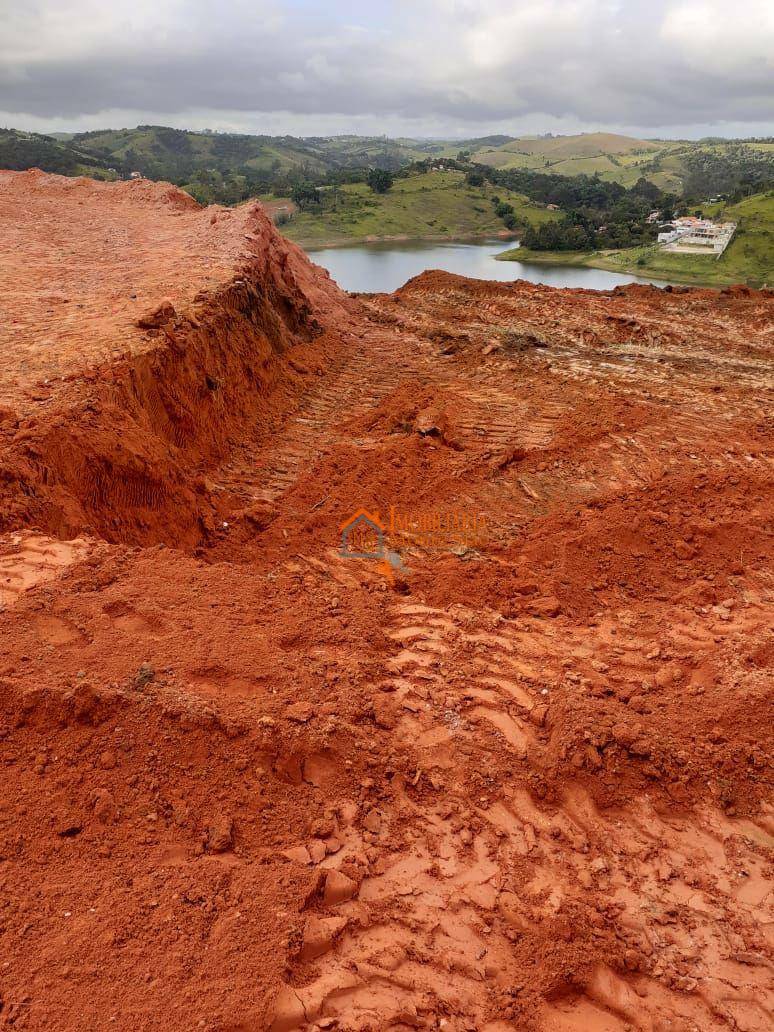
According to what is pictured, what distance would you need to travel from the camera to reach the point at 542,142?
15600 cm

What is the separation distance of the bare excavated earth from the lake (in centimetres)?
2418

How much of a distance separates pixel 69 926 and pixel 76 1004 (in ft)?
0.92

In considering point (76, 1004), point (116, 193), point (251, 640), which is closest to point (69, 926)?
point (76, 1004)

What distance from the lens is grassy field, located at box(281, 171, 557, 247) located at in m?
47.4

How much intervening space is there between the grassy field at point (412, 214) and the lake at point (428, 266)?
9.07 ft

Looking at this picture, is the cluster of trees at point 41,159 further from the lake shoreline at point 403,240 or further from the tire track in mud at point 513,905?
the tire track in mud at point 513,905

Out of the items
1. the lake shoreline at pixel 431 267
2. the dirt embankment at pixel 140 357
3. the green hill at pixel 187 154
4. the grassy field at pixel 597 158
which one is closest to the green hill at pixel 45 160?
the green hill at pixel 187 154

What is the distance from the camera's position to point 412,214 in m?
52.2

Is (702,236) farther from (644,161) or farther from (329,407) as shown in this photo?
(644,161)

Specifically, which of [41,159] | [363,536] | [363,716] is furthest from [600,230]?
[41,159]

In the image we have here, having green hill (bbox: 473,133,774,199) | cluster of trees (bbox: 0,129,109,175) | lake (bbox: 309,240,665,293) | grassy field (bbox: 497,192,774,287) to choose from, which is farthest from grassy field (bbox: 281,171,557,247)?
cluster of trees (bbox: 0,129,109,175)

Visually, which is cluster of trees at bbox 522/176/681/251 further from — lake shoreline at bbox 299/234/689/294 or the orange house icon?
the orange house icon

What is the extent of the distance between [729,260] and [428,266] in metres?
17.4

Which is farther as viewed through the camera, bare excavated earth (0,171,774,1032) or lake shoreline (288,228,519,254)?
lake shoreline (288,228,519,254)
